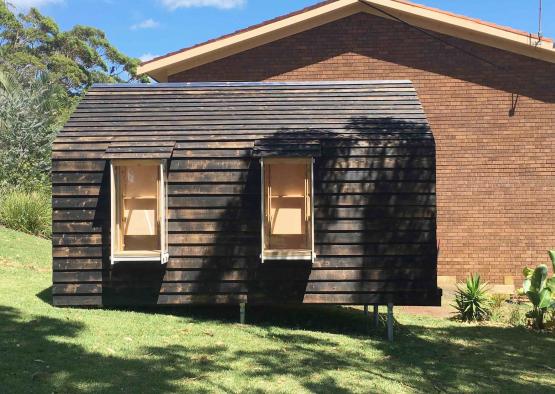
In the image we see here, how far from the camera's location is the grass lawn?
5.31m

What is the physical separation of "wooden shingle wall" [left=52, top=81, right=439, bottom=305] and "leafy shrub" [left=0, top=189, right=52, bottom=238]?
26.3 feet

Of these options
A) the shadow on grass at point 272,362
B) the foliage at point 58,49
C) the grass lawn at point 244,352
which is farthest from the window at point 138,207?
the foliage at point 58,49

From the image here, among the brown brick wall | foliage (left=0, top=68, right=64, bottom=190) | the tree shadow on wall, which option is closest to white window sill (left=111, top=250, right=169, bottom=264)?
the tree shadow on wall

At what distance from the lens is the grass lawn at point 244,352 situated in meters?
5.31

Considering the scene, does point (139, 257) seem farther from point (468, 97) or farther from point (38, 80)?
point (38, 80)

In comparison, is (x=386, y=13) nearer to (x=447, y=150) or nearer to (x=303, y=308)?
(x=447, y=150)

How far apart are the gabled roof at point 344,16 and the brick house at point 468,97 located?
2 centimetres

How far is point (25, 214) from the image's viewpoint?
49.6ft

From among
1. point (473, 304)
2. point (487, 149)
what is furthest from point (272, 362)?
point (487, 149)

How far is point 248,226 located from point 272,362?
2.29 m

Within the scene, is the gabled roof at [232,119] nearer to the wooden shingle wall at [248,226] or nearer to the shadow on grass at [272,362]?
the wooden shingle wall at [248,226]

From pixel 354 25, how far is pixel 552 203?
586cm

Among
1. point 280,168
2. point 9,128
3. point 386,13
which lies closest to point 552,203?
point 386,13

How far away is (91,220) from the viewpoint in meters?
7.94
